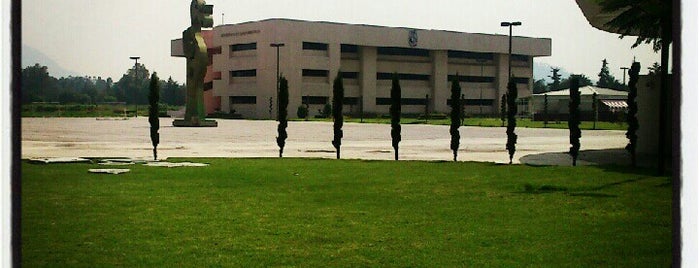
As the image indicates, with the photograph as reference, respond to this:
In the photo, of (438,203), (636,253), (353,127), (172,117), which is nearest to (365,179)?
(353,127)

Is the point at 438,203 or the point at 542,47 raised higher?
the point at 542,47

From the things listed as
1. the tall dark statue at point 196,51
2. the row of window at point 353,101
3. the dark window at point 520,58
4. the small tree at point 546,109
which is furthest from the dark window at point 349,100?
the small tree at point 546,109

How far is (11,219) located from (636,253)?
3.19m

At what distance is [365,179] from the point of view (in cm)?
680

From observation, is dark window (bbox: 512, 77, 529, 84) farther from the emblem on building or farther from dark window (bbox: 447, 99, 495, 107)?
the emblem on building

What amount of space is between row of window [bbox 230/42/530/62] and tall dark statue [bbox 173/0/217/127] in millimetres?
321

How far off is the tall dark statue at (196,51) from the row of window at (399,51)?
321 millimetres

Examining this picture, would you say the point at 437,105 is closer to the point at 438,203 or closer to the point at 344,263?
the point at 438,203

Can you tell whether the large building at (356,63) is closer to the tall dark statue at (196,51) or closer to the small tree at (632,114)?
the tall dark statue at (196,51)

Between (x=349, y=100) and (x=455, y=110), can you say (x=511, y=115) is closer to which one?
(x=455, y=110)

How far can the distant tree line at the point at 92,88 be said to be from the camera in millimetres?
4367

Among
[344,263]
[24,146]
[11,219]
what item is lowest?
[344,263]

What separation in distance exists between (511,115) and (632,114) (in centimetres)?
101

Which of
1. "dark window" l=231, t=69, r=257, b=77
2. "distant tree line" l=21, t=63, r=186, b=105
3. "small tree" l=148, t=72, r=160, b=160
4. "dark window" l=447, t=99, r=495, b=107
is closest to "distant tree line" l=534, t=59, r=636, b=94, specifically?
"dark window" l=447, t=99, r=495, b=107
